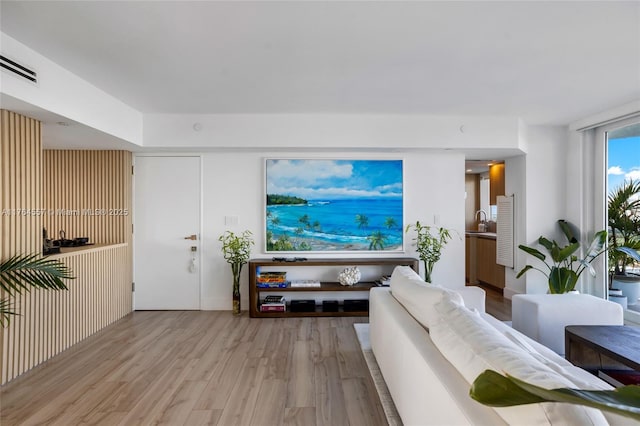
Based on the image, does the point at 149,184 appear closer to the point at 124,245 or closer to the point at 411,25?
the point at 124,245

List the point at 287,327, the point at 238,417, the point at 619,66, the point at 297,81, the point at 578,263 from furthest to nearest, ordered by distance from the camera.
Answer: the point at 578,263 < the point at 287,327 < the point at 297,81 < the point at 619,66 < the point at 238,417

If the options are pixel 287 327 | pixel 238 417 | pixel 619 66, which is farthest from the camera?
pixel 287 327

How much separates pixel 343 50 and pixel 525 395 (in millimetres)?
2517

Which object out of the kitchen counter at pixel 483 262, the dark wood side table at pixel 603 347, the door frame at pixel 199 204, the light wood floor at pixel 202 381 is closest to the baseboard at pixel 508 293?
the kitchen counter at pixel 483 262

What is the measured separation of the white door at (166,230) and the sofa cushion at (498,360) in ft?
12.1

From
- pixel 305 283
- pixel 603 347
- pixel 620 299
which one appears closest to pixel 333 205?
pixel 305 283

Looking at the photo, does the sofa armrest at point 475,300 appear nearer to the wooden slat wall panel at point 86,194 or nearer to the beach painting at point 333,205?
the beach painting at point 333,205

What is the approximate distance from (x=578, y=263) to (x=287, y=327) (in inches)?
154

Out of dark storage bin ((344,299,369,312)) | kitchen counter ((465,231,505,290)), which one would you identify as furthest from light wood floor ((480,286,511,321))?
dark storage bin ((344,299,369,312))

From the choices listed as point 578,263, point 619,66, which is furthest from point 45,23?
point 578,263

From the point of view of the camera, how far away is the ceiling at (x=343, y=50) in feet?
6.78

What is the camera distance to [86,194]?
4320 millimetres

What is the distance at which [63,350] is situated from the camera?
3303 mm

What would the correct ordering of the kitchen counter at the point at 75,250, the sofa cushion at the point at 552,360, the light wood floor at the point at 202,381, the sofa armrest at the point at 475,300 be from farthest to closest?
the sofa armrest at the point at 475,300, the kitchen counter at the point at 75,250, the light wood floor at the point at 202,381, the sofa cushion at the point at 552,360
